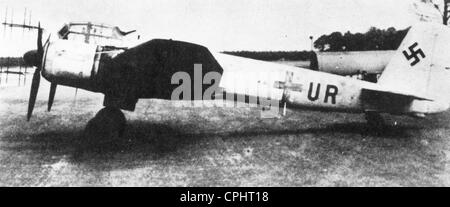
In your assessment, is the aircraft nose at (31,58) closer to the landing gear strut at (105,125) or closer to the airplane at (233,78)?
the airplane at (233,78)

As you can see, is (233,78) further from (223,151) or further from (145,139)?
(145,139)

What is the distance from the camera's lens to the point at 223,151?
776cm

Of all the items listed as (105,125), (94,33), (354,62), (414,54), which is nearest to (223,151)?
(105,125)

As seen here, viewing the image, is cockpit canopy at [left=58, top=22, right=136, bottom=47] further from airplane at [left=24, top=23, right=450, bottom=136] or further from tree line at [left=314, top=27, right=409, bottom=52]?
tree line at [left=314, top=27, right=409, bottom=52]

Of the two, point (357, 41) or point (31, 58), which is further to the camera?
point (357, 41)

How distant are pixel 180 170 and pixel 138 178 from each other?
0.76 meters

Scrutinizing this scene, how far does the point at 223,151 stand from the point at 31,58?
4.43 m

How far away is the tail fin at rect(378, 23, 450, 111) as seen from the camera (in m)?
8.75

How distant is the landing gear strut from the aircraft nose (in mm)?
1656

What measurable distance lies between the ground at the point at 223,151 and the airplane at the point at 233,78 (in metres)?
0.72

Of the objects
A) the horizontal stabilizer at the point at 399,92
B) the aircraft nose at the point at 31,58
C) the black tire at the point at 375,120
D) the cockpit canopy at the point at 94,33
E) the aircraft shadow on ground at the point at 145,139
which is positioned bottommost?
the aircraft shadow on ground at the point at 145,139

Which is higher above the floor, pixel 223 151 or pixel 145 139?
pixel 223 151

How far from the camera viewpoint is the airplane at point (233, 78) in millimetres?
7371

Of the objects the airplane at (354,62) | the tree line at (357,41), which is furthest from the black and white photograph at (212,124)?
the tree line at (357,41)
